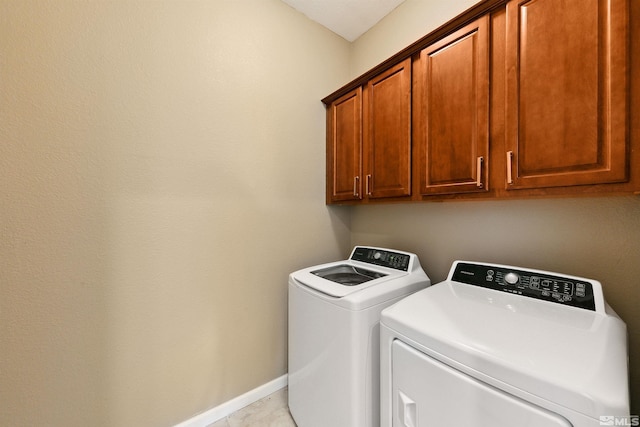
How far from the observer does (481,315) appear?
891 millimetres

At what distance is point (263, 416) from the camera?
5.06ft

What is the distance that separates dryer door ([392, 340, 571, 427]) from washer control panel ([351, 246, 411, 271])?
67 cm

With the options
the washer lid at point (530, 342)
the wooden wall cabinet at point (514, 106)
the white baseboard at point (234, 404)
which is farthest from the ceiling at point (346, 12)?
the white baseboard at point (234, 404)

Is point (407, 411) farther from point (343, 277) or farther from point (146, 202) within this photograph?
point (146, 202)

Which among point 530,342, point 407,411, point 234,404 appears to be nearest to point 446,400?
point 407,411

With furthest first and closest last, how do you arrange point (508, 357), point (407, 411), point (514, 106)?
point (514, 106)
point (407, 411)
point (508, 357)

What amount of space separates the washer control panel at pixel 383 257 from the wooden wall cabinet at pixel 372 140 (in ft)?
1.27

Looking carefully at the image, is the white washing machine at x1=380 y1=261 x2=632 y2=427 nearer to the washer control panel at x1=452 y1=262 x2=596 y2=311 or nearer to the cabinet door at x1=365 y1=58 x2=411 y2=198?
the washer control panel at x1=452 y1=262 x2=596 y2=311

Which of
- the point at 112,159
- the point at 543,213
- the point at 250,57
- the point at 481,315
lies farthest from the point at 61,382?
the point at 543,213

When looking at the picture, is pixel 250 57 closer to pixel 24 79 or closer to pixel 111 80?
pixel 111 80

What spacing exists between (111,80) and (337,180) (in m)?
1.44

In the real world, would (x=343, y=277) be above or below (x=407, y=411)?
above

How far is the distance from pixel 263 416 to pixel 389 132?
1984 millimetres

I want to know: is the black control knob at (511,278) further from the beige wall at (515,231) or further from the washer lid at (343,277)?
the washer lid at (343,277)
